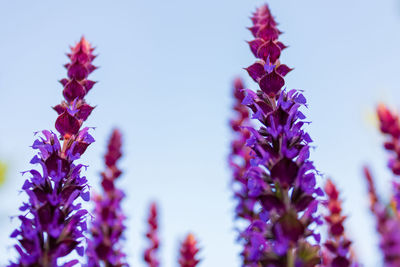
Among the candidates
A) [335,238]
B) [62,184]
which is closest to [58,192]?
[62,184]

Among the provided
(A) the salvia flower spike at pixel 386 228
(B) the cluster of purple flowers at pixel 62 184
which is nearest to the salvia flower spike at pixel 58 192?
(B) the cluster of purple flowers at pixel 62 184

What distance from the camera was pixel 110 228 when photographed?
607 cm

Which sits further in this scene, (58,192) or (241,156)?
(241,156)

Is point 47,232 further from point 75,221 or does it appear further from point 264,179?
point 264,179

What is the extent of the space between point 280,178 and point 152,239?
6.95m

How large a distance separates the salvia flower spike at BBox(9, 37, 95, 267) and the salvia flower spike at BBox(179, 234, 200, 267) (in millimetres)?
3590

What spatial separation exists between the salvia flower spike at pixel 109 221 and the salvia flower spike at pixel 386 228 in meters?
4.37

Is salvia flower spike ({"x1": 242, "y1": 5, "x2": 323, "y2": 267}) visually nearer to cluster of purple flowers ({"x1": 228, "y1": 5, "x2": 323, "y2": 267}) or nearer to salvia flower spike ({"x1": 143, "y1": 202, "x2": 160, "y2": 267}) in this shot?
cluster of purple flowers ({"x1": 228, "y1": 5, "x2": 323, "y2": 267})

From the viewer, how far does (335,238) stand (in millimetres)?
5262

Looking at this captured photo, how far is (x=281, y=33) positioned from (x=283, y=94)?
1170mm

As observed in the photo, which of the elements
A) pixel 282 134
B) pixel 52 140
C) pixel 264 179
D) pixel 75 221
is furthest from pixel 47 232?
pixel 282 134

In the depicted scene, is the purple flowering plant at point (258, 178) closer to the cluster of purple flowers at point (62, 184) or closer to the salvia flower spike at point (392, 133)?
the cluster of purple flowers at point (62, 184)

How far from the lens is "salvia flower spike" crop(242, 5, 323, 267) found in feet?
7.80

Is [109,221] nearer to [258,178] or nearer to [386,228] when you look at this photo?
[258,178]
